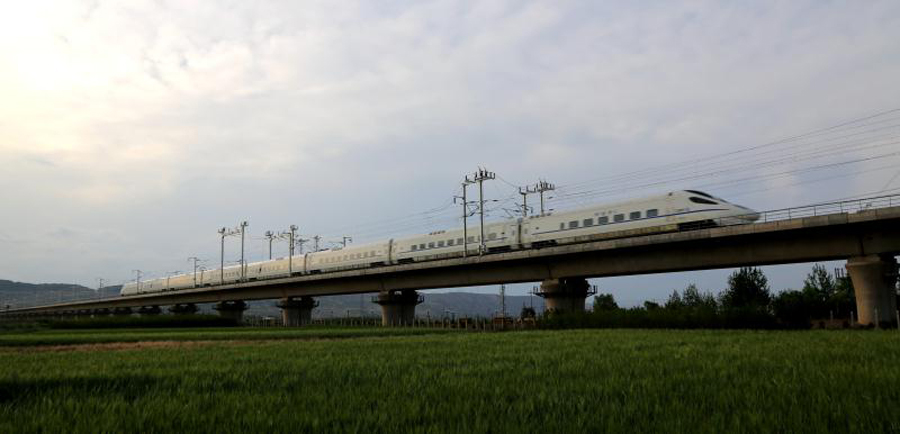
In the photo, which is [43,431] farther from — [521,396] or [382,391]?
[521,396]

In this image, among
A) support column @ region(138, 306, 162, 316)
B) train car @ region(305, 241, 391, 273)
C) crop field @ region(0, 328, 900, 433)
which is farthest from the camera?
support column @ region(138, 306, 162, 316)

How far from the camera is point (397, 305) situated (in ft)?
241

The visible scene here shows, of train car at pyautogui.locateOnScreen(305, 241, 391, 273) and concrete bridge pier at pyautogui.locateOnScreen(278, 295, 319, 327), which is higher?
train car at pyautogui.locateOnScreen(305, 241, 391, 273)

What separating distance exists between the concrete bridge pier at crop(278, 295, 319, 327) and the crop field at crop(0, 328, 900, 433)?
75.0m

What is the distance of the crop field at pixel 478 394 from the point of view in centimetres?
754

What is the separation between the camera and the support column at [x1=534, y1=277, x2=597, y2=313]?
5512cm

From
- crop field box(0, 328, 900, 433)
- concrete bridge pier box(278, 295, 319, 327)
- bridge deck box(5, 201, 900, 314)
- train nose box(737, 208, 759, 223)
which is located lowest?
crop field box(0, 328, 900, 433)

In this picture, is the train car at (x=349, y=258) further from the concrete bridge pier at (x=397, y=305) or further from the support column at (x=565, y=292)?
the support column at (x=565, y=292)

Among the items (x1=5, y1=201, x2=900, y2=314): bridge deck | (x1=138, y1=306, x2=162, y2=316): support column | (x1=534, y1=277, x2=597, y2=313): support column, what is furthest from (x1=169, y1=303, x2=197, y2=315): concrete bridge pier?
(x1=534, y1=277, x2=597, y2=313): support column

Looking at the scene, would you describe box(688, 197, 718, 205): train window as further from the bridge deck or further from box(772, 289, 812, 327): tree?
box(772, 289, 812, 327): tree

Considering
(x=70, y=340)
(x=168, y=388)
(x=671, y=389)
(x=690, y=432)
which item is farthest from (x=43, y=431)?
(x=70, y=340)

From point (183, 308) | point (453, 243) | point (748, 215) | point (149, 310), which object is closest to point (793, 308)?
point (748, 215)

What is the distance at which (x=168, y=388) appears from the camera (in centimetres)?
1160

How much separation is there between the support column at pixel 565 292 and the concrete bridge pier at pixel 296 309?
4450 centimetres
